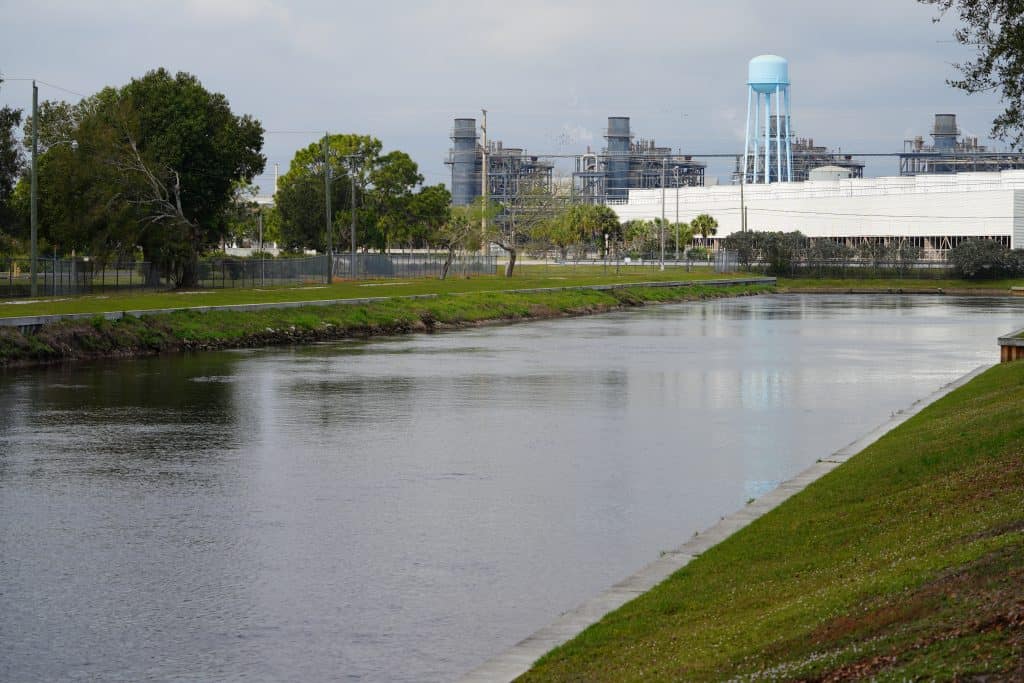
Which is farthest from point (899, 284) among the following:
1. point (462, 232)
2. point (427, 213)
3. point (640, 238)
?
point (640, 238)

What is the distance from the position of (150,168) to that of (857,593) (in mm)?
59833

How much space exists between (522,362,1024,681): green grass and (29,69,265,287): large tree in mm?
53173

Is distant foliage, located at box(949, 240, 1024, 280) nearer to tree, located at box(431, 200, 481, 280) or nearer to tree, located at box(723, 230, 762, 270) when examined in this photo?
tree, located at box(723, 230, 762, 270)

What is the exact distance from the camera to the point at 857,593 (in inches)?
339

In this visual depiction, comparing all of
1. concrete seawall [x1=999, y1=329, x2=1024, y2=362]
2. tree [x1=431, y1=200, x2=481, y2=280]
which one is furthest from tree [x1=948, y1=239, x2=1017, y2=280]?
concrete seawall [x1=999, y1=329, x2=1024, y2=362]

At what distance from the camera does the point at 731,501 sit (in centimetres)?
1641

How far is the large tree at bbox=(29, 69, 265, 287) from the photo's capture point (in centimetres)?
6312

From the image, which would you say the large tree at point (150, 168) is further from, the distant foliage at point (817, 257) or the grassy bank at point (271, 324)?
the distant foliage at point (817, 257)

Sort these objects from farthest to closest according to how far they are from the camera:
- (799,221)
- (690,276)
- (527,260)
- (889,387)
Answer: (527,260)
(799,221)
(690,276)
(889,387)

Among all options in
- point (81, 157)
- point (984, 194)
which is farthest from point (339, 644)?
point (984, 194)

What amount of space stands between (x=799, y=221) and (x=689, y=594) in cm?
14138

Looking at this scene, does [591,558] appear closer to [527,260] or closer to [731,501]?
[731,501]

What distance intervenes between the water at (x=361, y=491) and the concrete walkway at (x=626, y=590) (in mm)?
456

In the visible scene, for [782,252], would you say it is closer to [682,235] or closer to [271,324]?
[682,235]
